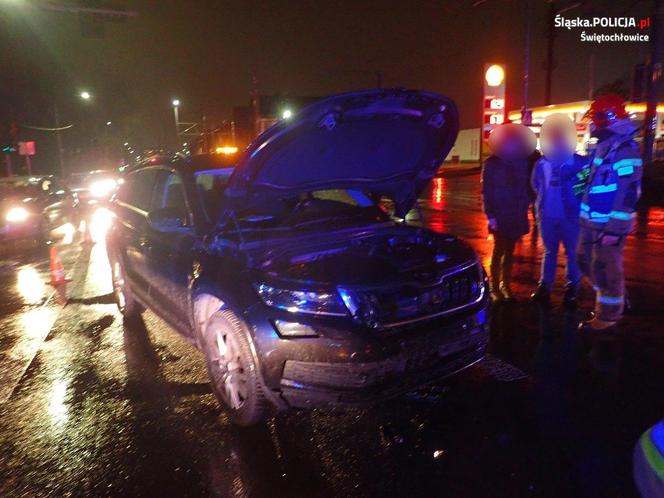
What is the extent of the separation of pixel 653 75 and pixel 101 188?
17466 millimetres

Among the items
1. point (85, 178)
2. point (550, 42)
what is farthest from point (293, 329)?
point (550, 42)

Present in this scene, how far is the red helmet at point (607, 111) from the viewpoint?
4801 mm

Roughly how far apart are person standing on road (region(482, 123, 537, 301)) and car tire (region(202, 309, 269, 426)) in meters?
3.50

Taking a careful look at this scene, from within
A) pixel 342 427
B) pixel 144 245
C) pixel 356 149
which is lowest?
pixel 342 427

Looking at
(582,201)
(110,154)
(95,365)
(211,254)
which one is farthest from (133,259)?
(110,154)

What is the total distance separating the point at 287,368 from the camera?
10.6 feet

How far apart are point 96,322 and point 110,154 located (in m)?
66.1

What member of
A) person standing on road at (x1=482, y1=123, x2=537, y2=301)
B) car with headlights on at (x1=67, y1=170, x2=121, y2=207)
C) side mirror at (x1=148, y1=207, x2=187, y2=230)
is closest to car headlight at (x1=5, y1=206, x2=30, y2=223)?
car with headlights on at (x1=67, y1=170, x2=121, y2=207)

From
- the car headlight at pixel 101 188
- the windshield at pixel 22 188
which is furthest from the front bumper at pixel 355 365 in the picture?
the car headlight at pixel 101 188

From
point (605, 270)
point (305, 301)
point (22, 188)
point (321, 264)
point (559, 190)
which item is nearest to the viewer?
point (305, 301)

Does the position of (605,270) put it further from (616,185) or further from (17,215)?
(17,215)

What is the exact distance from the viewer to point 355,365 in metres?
3.10

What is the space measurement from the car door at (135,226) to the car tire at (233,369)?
1583 millimetres

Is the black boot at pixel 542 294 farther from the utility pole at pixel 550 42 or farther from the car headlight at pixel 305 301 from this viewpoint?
the utility pole at pixel 550 42
